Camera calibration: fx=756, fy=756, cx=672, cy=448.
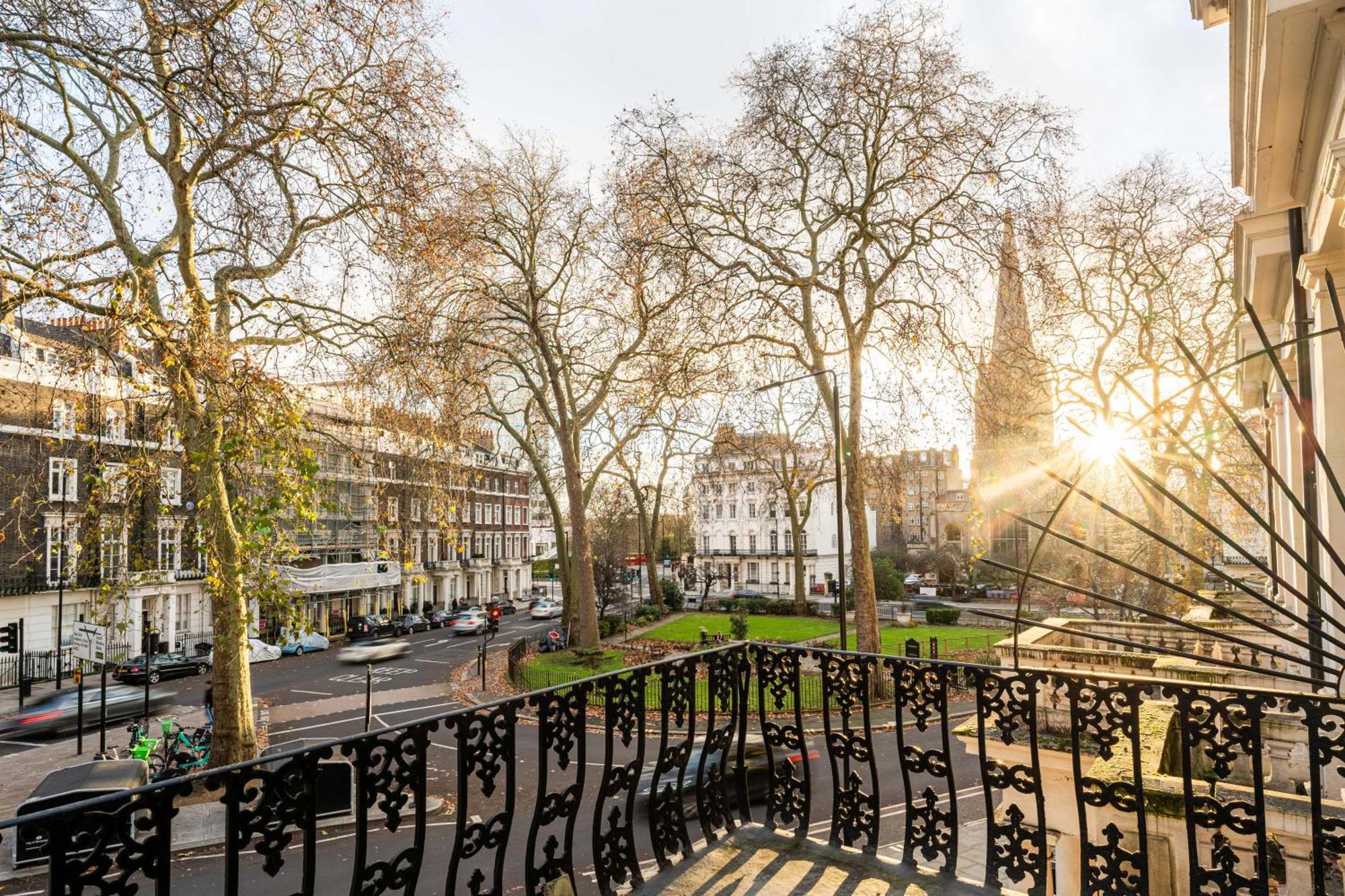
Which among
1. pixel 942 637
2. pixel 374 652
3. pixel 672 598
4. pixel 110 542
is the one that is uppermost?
pixel 110 542

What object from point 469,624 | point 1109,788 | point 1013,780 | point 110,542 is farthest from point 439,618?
point 1109,788

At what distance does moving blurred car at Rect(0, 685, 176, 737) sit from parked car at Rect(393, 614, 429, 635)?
66.4 ft

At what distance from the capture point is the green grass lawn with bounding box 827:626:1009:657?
30141mm

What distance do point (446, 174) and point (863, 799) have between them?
10.8m

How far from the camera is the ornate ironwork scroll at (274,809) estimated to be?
102 inches

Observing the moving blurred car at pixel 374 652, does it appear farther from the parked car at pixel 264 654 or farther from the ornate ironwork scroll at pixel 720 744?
the ornate ironwork scroll at pixel 720 744

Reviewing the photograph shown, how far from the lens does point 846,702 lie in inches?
177

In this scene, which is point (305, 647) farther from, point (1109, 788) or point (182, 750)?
point (1109, 788)

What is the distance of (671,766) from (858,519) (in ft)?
58.7

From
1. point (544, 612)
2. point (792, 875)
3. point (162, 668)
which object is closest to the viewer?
point (792, 875)

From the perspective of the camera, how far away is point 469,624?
44.4m

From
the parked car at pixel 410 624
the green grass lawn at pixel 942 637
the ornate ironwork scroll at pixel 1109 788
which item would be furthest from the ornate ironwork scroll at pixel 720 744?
the parked car at pixel 410 624

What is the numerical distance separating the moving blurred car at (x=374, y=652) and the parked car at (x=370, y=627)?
14.6 feet

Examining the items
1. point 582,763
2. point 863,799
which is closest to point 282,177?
point 582,763
